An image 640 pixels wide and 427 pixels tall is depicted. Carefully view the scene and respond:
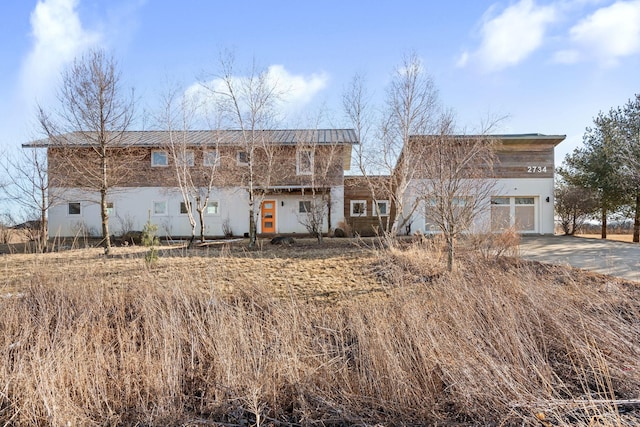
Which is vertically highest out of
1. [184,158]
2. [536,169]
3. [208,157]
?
[208,157]

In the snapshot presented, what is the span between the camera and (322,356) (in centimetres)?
416

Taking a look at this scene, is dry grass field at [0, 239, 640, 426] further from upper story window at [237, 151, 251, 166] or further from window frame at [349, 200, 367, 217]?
window frame at [349, 200, 367, 217]

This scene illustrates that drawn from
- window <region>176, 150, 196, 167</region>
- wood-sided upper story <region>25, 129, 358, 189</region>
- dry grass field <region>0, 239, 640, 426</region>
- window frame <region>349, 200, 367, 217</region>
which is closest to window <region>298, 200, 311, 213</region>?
wood-sided upper story <region>25, 129, 358, 189</region>

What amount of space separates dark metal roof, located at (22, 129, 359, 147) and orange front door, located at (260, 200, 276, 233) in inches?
139

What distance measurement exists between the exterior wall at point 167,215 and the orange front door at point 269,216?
0.20 meters

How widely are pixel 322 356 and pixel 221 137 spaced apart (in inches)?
445

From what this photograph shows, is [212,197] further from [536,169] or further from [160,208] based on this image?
[536,169]

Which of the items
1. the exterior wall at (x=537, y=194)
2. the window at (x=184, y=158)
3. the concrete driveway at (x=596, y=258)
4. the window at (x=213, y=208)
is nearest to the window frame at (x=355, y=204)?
the exterior wall at (x=537, y=194)

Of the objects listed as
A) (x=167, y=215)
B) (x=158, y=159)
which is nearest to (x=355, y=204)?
(x=167, y=215)

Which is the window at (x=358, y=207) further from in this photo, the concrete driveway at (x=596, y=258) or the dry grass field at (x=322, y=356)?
the dry grass field at (x=322, y=356)

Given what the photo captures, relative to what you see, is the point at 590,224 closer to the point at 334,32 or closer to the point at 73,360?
the point at 334,32

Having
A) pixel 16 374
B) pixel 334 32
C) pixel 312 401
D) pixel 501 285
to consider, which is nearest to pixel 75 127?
pixel 334 32

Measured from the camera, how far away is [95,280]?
267 inches

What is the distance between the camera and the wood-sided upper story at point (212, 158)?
12469 mm
